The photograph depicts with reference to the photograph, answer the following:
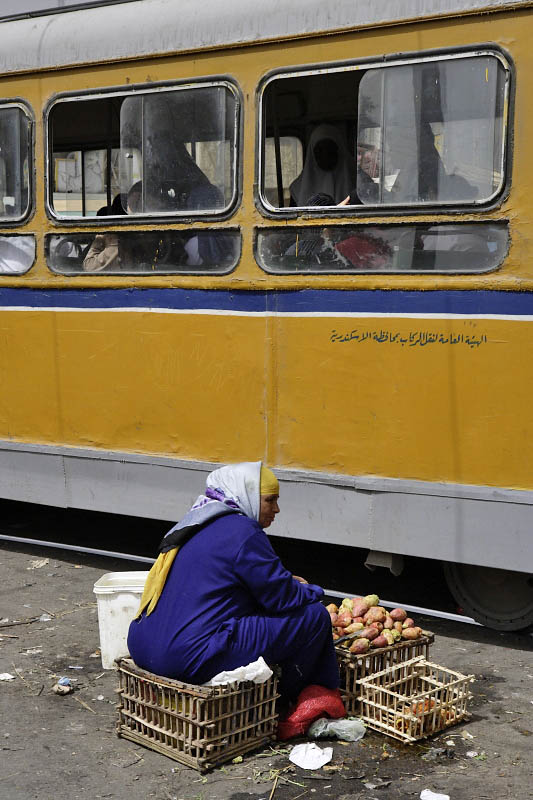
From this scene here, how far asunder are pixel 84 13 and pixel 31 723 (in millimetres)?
4461

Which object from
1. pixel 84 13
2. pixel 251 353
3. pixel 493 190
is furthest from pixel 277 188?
pixel 84 13

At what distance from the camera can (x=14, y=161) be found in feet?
23.0

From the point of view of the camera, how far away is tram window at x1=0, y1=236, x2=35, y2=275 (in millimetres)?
6969

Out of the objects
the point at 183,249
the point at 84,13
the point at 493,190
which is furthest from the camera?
the point at 84,13

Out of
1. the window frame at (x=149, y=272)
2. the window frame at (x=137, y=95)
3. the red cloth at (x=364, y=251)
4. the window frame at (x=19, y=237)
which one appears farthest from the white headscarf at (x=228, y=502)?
the window frame at (x=19, y=237)

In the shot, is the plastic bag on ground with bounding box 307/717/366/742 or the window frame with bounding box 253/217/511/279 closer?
the plastic bag on ground with bounding box 307/717/366/742

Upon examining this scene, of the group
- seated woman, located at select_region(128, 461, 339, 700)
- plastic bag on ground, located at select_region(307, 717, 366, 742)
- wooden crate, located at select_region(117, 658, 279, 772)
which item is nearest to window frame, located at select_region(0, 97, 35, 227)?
seated woman, located at select_region(128, 461, 339, 700)

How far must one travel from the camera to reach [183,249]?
6316 millimetres

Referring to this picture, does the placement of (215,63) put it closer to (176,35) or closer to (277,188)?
(176,35)

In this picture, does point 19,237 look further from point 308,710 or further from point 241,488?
point 308,710

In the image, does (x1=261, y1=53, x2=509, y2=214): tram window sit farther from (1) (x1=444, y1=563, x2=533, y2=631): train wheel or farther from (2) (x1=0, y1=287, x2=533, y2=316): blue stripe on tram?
(1) (x1=444, y1=563, x2=533, y2=631): train wheel

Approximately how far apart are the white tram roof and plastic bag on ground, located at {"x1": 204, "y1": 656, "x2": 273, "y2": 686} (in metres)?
3.43

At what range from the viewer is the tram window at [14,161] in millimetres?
6957

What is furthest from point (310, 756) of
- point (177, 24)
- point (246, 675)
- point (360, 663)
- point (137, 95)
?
point (177, 24)
